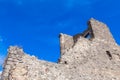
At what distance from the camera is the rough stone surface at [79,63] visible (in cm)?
916

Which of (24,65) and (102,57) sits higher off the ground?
(102,57)

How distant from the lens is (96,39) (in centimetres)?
1396

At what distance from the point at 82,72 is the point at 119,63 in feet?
11.0

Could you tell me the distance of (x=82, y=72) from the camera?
35.6 feet

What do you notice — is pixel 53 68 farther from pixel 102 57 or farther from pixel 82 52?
pixel 102 57

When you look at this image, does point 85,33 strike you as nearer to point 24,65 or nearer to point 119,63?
point 119,63

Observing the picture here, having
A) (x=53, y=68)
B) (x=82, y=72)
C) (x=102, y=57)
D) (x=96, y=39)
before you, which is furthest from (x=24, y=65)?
(x=96, y=39)

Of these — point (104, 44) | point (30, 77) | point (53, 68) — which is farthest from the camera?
point (104, 44)

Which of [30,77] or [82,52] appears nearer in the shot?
[30,77]

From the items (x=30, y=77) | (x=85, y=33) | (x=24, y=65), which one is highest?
(x=85, y=33)

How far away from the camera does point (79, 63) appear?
37.1 ft

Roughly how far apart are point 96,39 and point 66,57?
3.52 metres

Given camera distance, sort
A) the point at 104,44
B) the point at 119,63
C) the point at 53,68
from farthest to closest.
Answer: the point at 104,44, the point at 119,63, the point at 53,68

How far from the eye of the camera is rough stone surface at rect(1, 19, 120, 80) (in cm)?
916
